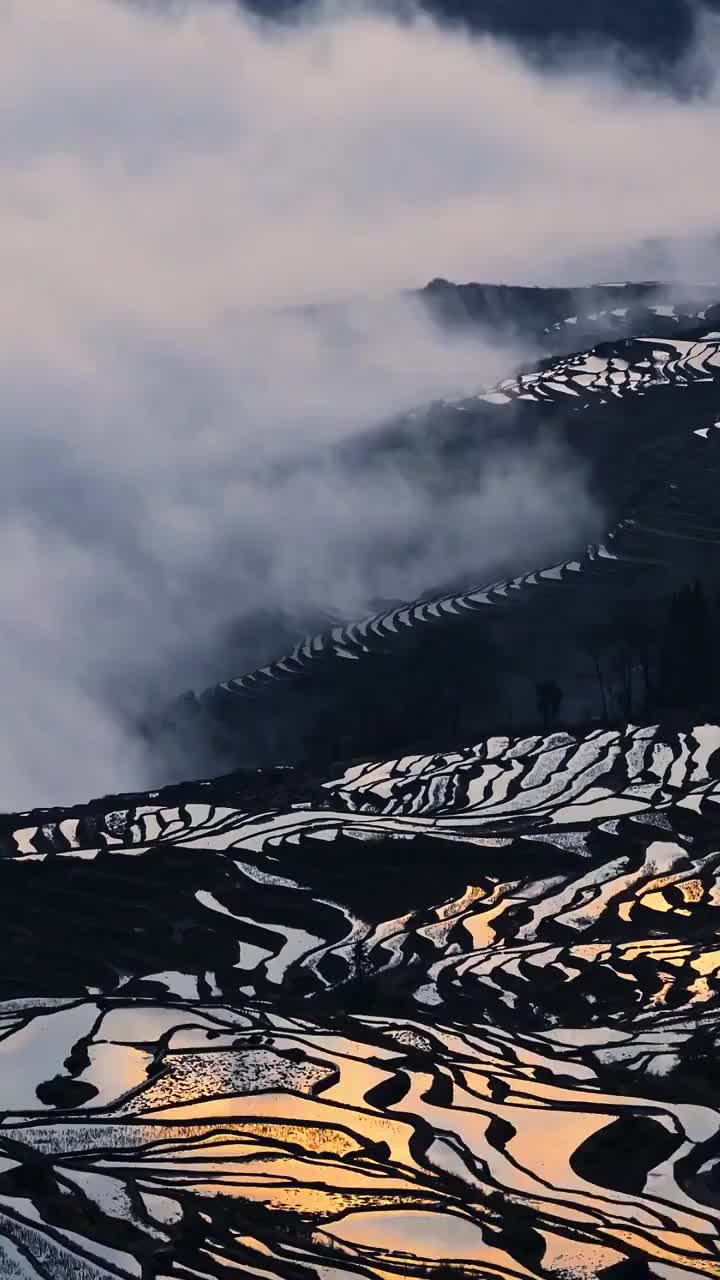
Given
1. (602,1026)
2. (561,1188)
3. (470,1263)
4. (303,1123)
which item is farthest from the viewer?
(602,1026)

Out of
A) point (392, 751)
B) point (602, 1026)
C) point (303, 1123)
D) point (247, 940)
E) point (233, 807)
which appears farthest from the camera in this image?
point (392, 751)

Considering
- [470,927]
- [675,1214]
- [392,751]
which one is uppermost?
[675,1214]

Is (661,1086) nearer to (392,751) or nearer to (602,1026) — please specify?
(602,1026)

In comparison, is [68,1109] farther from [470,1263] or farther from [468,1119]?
[470,1263]

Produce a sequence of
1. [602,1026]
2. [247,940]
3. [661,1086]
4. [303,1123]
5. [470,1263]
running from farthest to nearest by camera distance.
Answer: [247,940] → [602,1026] → [661,1086] → [303,1123] → [470,1263]

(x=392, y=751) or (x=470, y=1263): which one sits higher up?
(x=470, y=1263)

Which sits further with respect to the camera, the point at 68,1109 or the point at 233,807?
the point at 233,807

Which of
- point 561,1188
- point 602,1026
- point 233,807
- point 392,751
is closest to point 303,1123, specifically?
point 561,1188

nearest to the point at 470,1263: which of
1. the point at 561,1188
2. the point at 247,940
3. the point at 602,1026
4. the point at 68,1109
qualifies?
the point at 561,1188

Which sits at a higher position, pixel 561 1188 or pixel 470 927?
pixel 561 1188

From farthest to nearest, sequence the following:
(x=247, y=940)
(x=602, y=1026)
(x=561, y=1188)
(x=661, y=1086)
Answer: (x=247, y=940) < (x=602, y=1026) < (x=661, y=1086) < (x=561, y=1188)
